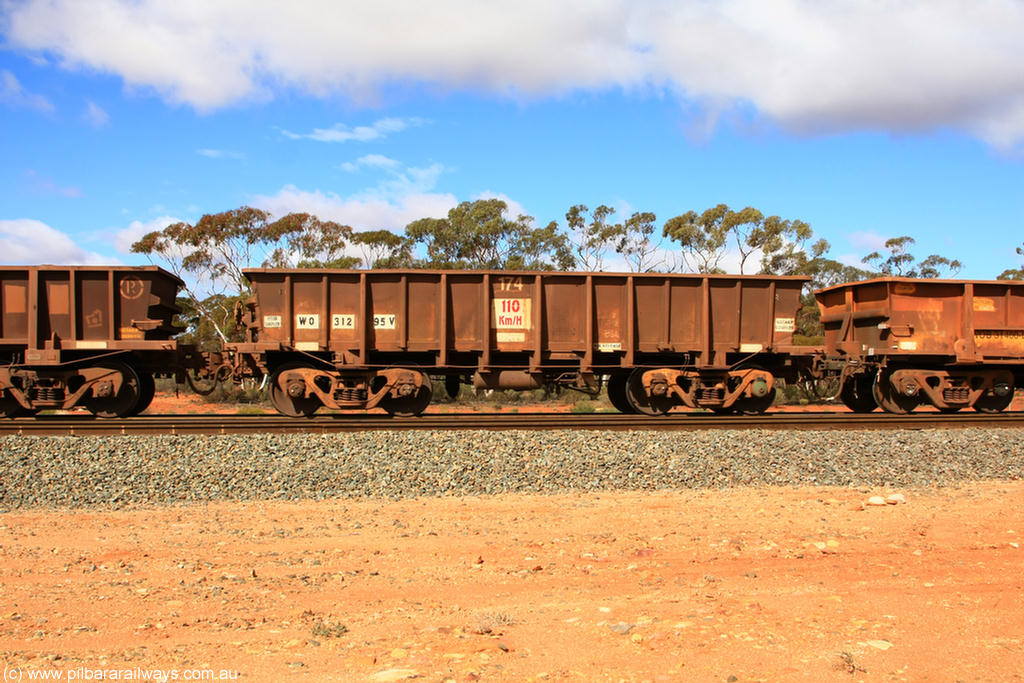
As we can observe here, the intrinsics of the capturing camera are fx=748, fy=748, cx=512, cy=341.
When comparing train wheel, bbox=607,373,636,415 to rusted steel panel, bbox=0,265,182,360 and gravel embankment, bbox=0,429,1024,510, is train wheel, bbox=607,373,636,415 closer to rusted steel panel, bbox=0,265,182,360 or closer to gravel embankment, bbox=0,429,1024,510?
gravel embankment, bbox=0,429,1024,510

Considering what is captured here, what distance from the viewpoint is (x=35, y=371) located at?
13.1m

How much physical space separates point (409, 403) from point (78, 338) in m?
5.99

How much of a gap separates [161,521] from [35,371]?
25.3ft

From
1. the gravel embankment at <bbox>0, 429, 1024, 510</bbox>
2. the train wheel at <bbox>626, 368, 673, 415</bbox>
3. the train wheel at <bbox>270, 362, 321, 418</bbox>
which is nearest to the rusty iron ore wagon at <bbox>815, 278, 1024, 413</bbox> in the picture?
the train wheel at <bbox>626, 368, 673, 415</bbox>

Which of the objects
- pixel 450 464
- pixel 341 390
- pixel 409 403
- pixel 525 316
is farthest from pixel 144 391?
pixel 450 464

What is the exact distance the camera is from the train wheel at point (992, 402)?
50.6ft

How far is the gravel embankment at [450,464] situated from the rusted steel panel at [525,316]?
3.40 m

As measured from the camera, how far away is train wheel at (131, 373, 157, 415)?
13818 millimetres

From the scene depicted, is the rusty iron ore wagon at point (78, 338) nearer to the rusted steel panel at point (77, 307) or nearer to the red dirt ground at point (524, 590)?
the rusted steel panel at point (77, 307)

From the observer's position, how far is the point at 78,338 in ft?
43.8

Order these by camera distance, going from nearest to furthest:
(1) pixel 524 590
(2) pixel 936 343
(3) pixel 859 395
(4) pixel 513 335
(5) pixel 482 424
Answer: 1. (1) pixel 524 590
2. (5) pixel 482 424
3. (4) pixel 513 335
4. (2) pixel 936 343
5. (3) pixel 859 395

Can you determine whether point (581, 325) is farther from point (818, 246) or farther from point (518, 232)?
point (818, 246)

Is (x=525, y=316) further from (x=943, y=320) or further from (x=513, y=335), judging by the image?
(x=943, y=320)

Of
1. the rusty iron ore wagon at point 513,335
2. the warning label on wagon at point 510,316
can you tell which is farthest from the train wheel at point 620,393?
→ the warning label on wagon at point 510,316
